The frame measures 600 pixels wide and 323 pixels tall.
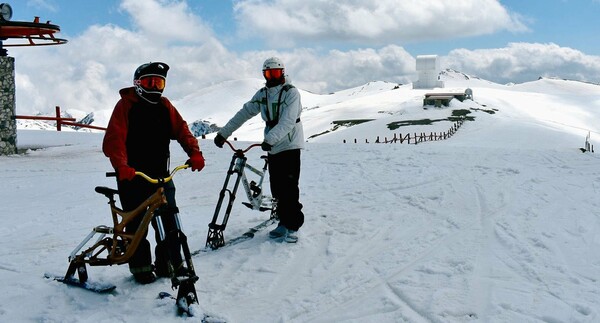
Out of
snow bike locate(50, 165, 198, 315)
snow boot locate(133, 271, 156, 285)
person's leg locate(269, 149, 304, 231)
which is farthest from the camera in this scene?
person's leg locate(269, 149, 304, 231)

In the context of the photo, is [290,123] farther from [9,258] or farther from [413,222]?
[9,258]

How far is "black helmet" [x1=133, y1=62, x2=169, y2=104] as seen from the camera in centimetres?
500

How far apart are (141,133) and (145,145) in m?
0.12

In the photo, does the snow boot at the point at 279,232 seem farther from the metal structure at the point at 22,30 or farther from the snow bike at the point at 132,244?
the metal structure at the point at 22,30

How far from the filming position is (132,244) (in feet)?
16.0

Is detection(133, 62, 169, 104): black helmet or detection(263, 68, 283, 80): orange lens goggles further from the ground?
detection(263, 68, 283, 80): orange lens goggles

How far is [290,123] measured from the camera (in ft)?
21.9

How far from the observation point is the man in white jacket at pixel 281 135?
6727 mm

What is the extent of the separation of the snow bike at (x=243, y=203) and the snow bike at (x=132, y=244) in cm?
170

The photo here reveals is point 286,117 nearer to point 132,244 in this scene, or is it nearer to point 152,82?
→ point 152,82

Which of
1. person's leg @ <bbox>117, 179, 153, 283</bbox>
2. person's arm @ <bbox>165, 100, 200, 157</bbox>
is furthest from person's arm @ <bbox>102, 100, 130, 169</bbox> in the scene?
person's arm @ <bbox>165, 100, 200, 157</bbox>

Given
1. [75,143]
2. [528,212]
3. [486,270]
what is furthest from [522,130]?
[486,270]

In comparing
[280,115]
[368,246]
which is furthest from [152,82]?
[368,246]

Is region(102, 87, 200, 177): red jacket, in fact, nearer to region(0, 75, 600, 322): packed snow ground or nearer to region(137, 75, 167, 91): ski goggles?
region(137, 75, 167, 91): ski goggles
